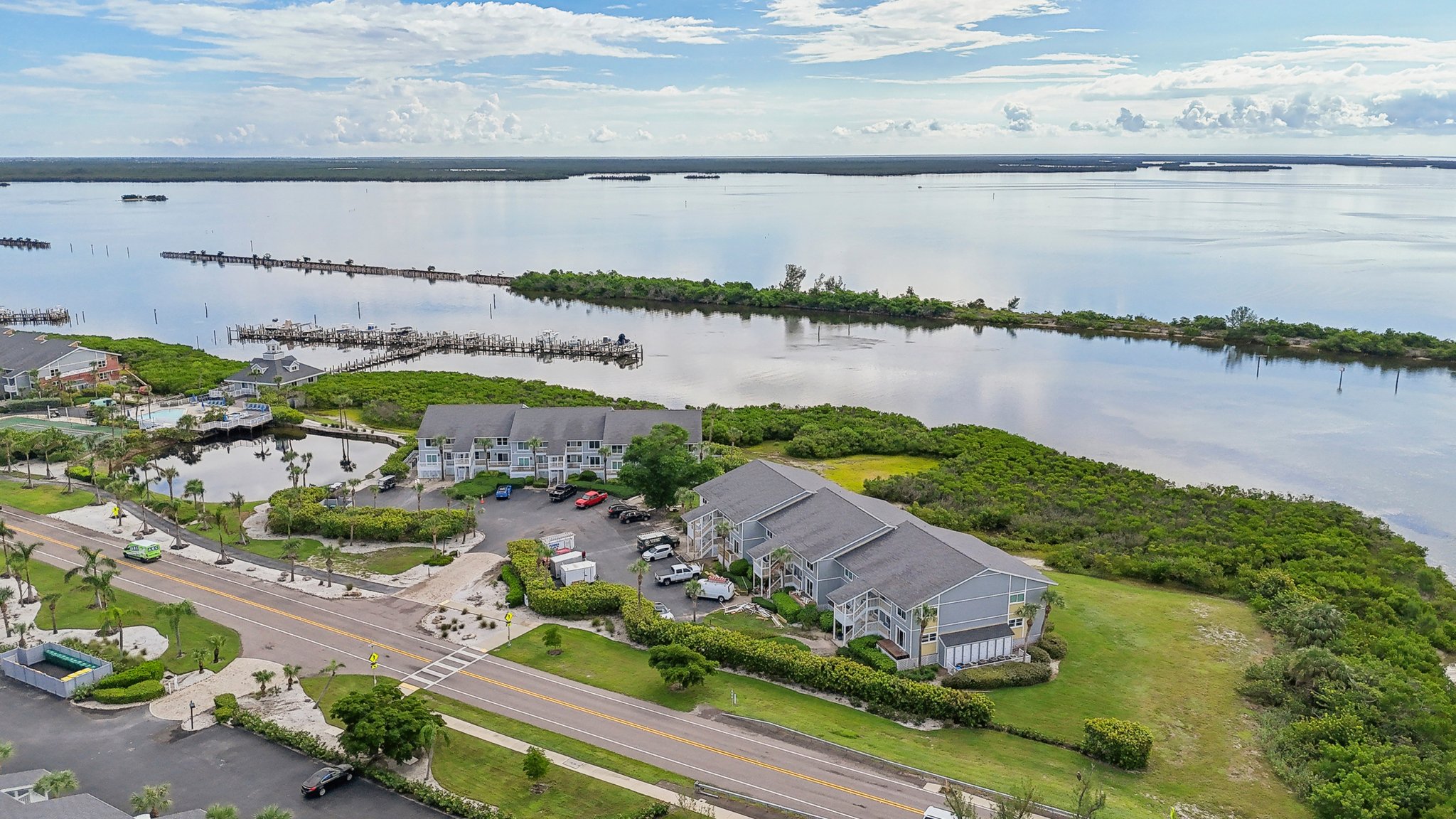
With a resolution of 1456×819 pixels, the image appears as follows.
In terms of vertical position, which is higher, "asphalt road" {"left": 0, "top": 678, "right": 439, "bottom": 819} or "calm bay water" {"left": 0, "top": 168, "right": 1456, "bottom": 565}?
"calm bay water" {"left": 0, "top": 168, "right": 1456, "bottom": 565}

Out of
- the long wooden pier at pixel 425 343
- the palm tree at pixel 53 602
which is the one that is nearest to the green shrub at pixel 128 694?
the palm tree at pixel 53 602

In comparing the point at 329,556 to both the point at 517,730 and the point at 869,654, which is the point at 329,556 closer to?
the point at 517,730

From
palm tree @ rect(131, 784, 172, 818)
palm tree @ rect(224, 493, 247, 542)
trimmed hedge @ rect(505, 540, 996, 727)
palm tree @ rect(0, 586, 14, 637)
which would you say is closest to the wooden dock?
palm tree @ rect(224, 493, 247, 542)

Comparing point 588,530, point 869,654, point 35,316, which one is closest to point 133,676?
point 588,530

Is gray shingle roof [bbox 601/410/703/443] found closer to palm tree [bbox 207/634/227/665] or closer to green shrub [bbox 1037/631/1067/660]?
palm tree [bbox 207/634/227/665]

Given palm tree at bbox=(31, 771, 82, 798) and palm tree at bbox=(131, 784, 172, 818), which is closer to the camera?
palm tree at bbox=(31, 771, 82, 798)

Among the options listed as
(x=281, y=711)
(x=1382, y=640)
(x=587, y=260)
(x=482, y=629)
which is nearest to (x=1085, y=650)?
(x=1382, y=640)
